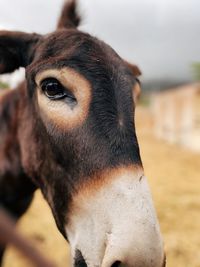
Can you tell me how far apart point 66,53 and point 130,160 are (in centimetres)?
81

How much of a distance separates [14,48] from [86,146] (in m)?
1.24

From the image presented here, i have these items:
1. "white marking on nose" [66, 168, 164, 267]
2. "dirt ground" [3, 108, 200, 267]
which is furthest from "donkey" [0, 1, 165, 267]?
"dirt ground" [3, 108, 200, 267]

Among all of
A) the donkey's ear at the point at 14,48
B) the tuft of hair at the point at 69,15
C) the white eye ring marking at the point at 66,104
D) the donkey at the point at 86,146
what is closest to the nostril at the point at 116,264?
the donkey at the point at 86,146

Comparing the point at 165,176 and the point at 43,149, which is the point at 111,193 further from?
the point at 165,176

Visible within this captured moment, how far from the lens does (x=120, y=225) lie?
1692 mm

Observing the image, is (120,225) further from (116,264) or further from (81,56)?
(81,56)

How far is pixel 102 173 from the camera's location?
73.0 inches

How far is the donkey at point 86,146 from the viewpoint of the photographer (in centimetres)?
171

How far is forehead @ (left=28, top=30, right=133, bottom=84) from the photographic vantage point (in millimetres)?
2197

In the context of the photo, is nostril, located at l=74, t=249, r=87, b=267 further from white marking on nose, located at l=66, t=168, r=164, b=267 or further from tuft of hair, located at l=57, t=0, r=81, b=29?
tuft of hair, located at l=57, t=0, r=81, b=29

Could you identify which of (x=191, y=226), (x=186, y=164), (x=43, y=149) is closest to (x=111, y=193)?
(x=43, y=149)

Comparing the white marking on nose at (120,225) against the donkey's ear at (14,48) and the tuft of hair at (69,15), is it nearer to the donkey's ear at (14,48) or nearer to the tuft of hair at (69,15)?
the donkey's ear at (14,48)

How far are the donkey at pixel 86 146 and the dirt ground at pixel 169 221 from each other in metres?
0.58

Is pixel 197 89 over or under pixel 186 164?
over
